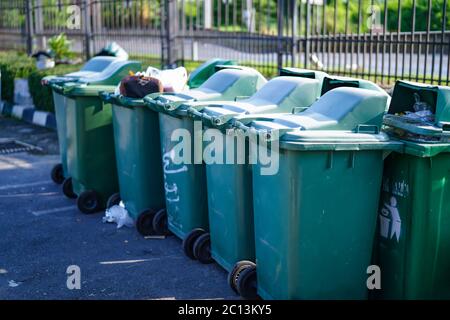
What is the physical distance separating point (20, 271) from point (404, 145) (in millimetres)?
2999

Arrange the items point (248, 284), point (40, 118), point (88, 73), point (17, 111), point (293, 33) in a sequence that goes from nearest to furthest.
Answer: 1. point (248, 284)
2. point (88, 73)
3. point (293, 33)
4. point (40, 118)
5. point (17, 111)

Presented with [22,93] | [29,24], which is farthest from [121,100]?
[29,24]

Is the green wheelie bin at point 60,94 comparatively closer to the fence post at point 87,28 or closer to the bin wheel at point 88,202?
the bin wheel at point 88,202

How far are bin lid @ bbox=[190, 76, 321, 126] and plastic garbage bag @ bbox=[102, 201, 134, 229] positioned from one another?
173 centimetres

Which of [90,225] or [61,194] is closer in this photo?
[90,225]

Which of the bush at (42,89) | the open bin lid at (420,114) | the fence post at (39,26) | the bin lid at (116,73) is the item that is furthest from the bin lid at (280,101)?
the fence post at (39,26)

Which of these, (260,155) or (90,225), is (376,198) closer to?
(260,155)

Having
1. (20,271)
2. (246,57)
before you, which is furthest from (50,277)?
(246,57)

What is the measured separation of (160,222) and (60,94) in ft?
6.52

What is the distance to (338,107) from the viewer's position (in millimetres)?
4188

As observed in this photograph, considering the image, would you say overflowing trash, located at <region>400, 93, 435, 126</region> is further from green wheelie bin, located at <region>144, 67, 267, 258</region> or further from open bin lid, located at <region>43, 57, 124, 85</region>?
open bin lid, located at <region>43, 57, 124, 85</region>

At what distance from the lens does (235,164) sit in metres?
4.64

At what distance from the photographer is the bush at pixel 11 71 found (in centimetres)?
1264

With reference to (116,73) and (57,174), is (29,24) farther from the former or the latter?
(116,73)
